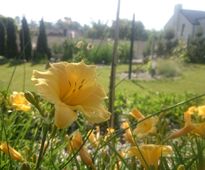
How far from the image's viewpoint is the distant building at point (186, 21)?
98.6 ft

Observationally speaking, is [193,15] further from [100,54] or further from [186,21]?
[100,54]

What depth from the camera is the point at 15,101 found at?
47.6 inches

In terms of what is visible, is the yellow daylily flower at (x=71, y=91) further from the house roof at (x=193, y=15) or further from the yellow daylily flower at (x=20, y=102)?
the house roof at (x=193, y=15)

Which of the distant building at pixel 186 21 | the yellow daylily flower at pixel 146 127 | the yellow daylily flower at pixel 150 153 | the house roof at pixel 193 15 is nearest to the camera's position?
the yellow daylily flower at pixel 150 153

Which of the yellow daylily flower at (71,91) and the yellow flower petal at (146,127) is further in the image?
the yellow flower petal at (146,127)

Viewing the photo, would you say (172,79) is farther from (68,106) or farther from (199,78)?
(68,106)

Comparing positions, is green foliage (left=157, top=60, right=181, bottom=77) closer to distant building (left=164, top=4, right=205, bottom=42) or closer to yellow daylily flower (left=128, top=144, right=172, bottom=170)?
yellow daylily flower (left=128, top=144, right=172, bottom=170)

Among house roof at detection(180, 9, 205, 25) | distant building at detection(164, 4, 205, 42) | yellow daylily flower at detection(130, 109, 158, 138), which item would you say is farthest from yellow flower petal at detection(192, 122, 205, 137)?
house roof at detection(180, 9, 205, 25)

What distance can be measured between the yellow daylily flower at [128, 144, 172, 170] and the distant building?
28589mm

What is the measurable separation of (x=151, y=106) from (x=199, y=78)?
866cm

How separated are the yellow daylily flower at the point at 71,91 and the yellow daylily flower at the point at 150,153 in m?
0.13

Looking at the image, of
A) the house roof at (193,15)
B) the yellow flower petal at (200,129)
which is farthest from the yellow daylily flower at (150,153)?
the house roof at (193,15)

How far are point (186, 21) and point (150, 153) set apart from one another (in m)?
31.7

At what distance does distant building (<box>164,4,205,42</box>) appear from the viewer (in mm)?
30047
